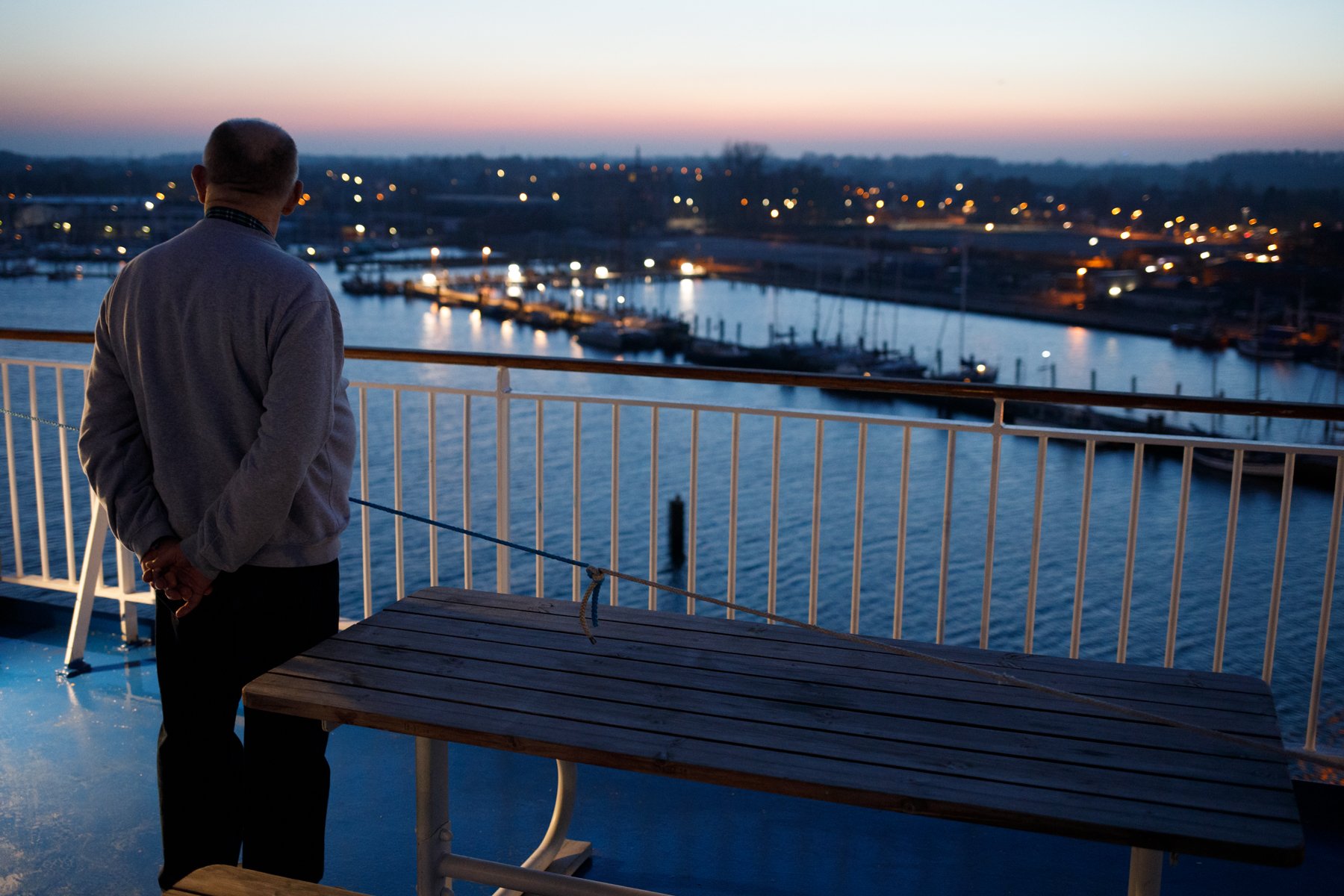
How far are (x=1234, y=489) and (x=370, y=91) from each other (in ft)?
96.7

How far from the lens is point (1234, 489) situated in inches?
97.0

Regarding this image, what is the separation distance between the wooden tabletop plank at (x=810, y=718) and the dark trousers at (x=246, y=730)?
10 cm

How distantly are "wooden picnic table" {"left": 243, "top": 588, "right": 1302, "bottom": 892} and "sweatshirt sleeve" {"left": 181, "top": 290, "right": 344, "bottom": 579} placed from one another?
224 mm

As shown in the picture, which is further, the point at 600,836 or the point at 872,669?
the point at 600,836

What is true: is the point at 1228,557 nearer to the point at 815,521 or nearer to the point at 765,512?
the point at 815,521

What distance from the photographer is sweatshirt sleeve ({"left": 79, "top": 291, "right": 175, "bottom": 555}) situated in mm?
1650

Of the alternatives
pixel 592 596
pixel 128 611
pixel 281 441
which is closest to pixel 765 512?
pixel 128 611

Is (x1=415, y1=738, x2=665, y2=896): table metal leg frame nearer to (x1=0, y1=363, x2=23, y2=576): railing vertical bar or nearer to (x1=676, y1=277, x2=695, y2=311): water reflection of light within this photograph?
(x1=0, y1=363, x2=23, y2=576): railing vertical bar

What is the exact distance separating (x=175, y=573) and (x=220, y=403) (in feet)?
0.93

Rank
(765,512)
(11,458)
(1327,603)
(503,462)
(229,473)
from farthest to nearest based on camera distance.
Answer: (765,512) < (11,458) < (503,462) < (1327,603) < (229,473)

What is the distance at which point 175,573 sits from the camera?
1.62 meters

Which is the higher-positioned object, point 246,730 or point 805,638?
point 805,638

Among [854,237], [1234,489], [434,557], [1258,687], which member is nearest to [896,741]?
[1258,687]

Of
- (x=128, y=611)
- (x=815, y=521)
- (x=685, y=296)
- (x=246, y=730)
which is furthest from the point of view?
(x=685, y=296)
